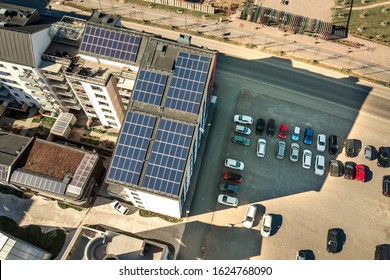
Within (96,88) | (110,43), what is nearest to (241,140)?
(96,88)

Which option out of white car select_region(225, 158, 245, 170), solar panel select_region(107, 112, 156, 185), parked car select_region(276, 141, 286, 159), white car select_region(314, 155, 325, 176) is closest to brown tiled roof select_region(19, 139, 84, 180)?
solar panel select_region(107, 112, 156, 185)

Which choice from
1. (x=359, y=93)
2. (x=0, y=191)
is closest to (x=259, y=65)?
(x=359, y=93)

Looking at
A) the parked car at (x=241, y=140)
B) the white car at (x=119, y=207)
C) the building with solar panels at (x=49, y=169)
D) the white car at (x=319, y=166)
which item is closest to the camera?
the building with solar panels at (x=49, y=169)

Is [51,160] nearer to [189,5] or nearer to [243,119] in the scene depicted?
[243,119]

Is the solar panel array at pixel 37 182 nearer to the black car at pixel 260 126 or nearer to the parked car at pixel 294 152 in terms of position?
the black car at pixel 260 126

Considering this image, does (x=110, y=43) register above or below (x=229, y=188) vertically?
above

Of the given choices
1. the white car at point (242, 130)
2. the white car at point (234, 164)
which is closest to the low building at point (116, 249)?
the white car at point (234, 164)
